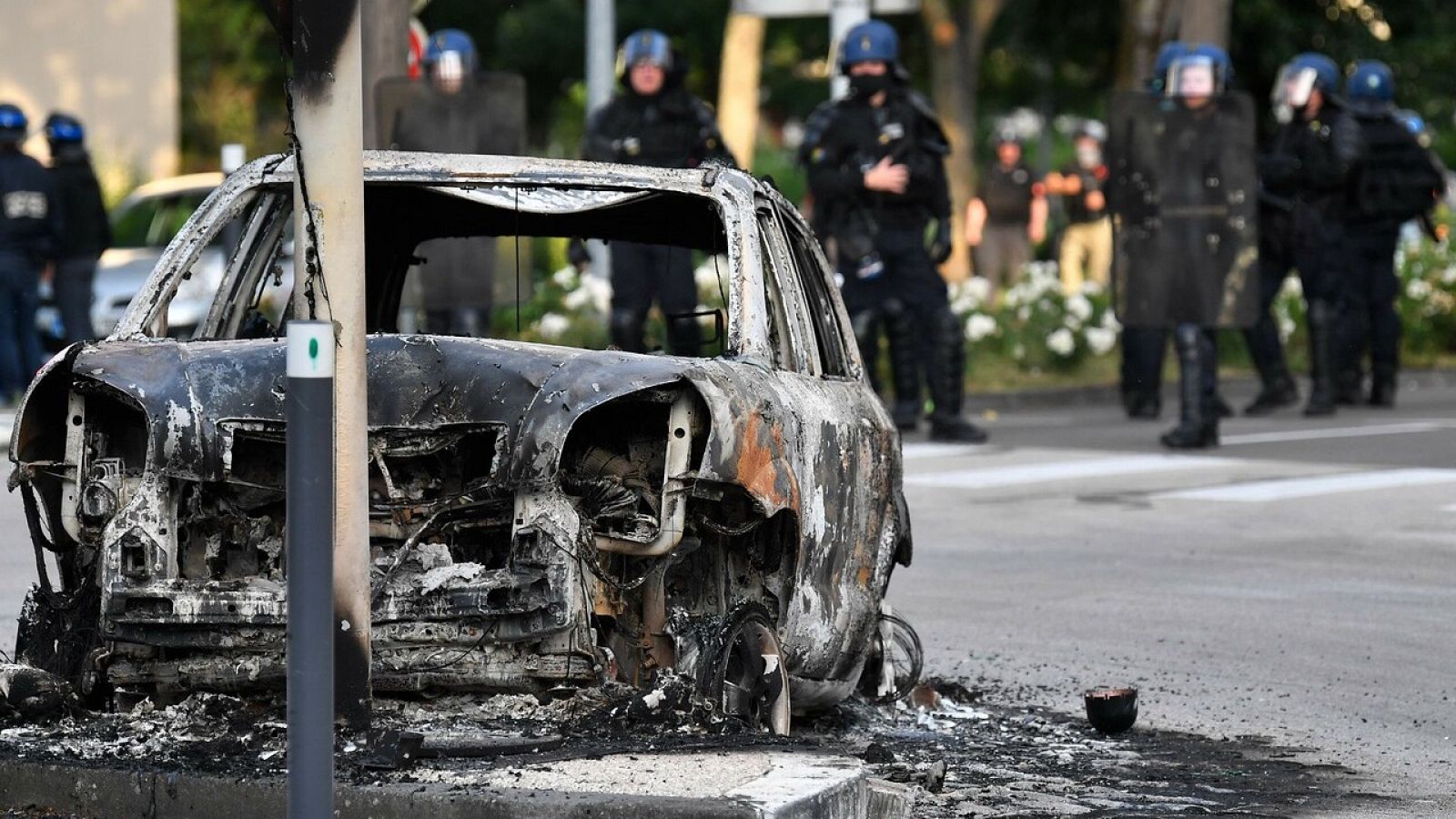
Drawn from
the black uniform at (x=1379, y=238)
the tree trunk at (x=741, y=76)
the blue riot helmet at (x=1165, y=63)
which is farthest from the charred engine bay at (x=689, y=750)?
the tree trunk at (x=741, y=76)

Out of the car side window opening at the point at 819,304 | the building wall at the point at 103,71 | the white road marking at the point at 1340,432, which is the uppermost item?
the building wall at the point at 103,71

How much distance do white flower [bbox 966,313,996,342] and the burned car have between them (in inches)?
567

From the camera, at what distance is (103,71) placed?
3139cm

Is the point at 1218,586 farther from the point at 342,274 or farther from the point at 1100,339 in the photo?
the point at 1100,339

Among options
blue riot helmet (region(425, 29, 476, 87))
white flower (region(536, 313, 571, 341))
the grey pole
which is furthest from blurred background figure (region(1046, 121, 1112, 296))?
the grey pole

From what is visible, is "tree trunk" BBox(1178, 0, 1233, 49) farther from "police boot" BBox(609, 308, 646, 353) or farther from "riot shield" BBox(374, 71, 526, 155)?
"police boot" BBox(609, 308, 646, 353)

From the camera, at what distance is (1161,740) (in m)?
7.41

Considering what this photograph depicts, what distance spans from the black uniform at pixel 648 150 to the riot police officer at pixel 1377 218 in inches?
237

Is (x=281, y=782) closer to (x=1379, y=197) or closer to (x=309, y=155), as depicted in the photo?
(x=309, y=155)

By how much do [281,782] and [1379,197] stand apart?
15053 mm

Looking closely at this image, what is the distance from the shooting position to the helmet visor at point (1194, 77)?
16188 millimetres

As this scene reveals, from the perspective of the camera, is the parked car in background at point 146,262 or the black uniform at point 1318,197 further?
the parked car in background at point 146,262

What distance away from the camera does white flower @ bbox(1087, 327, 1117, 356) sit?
69.2ft

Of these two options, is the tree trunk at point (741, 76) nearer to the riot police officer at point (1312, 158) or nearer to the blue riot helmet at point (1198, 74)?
the riot police officer at point (1312, 158)
